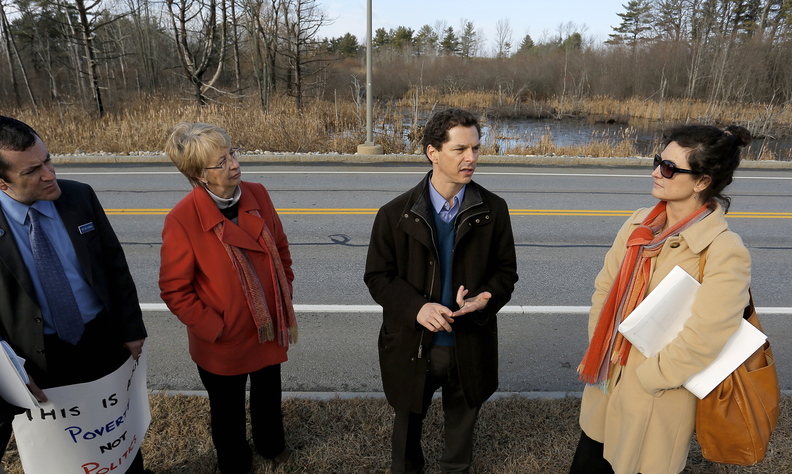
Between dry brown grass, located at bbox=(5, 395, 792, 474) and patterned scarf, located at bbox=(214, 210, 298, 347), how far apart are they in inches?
30.0

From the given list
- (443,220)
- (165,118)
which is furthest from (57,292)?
(165,118)

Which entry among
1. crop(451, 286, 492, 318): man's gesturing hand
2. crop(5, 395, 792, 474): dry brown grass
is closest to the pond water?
crop(5, 395, 792, 474): dry brown grass

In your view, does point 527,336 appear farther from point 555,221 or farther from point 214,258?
point 555,221

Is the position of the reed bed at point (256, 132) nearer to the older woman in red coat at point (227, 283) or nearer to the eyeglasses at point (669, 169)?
the older woman in red coat at point (227, 283)

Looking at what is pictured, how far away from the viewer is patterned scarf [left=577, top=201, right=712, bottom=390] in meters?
2.07

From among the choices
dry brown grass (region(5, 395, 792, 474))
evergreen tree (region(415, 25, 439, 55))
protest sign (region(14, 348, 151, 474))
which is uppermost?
evergreen tree (region(415, 25, 439, 55))

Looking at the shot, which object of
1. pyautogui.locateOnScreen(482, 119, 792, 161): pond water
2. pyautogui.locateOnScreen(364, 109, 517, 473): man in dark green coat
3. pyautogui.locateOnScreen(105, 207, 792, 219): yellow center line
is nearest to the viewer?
pyautogui.locateOnScreen(364, 109, 517, 473): man in dark green coat

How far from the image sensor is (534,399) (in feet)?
11.0

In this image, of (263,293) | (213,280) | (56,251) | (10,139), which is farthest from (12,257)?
(263,293)

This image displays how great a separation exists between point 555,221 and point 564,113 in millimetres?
21964

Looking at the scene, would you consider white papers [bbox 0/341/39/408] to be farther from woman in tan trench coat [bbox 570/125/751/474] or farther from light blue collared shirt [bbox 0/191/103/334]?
woman in tan trench coat [bbox 570/125/751/474]

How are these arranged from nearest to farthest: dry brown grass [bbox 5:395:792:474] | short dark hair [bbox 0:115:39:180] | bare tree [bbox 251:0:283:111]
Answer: short dark hair [bbox 0:115:39:180]
dry brown grass [bbox 5:395:792:474]
bare tree [bbox 251:0:283:111]

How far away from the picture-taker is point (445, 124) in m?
2.29

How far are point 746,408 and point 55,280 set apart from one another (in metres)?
2.86
